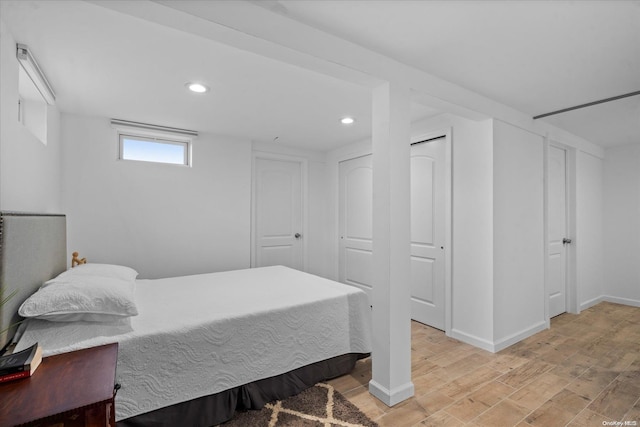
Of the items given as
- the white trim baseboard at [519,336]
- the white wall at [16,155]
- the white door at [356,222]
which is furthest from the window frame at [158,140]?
the white trim baseboard at [519,336]

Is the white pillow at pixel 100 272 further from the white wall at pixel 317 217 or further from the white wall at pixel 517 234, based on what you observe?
the white wall at pixel 517 234

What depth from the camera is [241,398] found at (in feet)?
6.53

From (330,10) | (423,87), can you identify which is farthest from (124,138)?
(423,87)

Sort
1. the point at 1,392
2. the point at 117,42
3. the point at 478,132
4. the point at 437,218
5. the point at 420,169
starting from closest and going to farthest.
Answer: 1. the point at 1,392
2. the point at 117,42
3. the point at 478,132
4. the point at 437,218
5. the point at 420,169

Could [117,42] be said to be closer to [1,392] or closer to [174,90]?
[174,90]

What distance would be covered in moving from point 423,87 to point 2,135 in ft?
8.42

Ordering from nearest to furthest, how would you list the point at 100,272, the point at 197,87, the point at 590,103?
the point at 100,272
the point at 197,87
the point at 590,103

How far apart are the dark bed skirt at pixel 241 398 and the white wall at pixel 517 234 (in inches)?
63.7

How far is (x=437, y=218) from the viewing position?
136 inches

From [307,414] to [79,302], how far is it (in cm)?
147

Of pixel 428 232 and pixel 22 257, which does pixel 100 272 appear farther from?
pixel 428 232

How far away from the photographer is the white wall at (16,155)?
1.63 meters

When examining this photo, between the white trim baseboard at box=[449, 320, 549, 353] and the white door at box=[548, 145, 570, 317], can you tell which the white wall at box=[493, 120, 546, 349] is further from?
the white door at box=[548, 145, 570, 317]

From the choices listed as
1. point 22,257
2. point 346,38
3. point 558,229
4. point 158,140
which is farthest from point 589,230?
point 22,257
